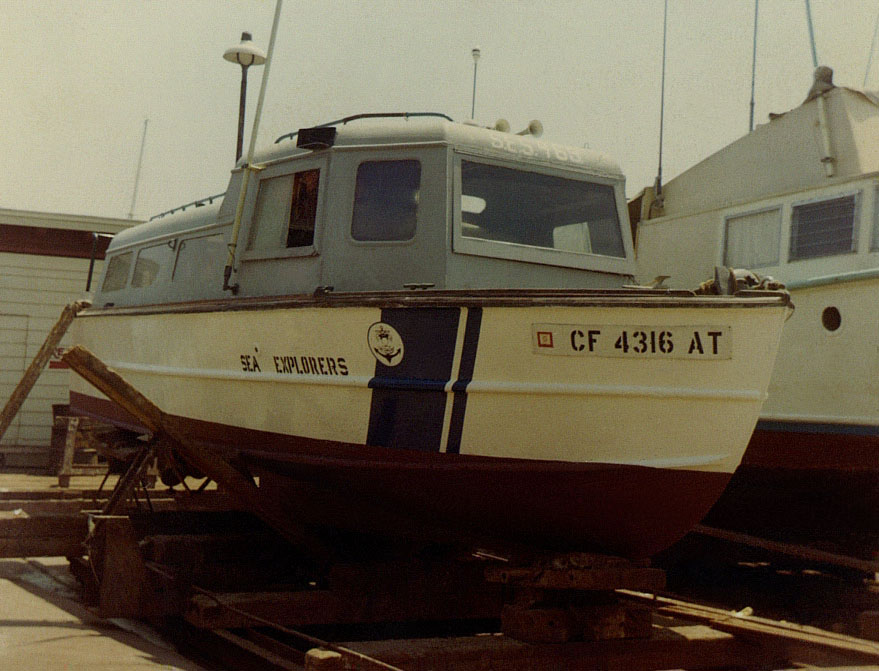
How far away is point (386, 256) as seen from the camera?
18.5ft

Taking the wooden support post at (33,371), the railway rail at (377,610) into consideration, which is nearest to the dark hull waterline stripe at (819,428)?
the railway rail at (377,610)

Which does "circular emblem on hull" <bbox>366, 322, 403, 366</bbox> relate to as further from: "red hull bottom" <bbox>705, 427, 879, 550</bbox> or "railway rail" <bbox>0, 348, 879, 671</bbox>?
"red hull bottom" <bbox>705, 427, 879, 550</bbox>

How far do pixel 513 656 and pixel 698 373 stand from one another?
1506mm

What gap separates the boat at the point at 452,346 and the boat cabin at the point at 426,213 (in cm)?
1

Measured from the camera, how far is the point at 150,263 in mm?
8133

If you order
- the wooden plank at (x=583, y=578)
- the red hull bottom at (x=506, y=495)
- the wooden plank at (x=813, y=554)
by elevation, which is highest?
the red hull bottom at (x=506, y=495)

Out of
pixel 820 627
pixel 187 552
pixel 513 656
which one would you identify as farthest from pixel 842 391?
pixel 187 552

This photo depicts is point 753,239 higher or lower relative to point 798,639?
higher

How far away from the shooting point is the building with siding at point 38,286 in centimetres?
1389

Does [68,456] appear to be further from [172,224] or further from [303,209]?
[303,209]

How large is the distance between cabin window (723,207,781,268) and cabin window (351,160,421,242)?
391cm

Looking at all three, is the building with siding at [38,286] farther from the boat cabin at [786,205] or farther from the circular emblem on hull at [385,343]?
the circular emblem on hull at [385,343]

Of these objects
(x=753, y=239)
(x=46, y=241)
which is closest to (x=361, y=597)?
(x=753, y=239)

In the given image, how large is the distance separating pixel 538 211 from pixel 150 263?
3703 mm
